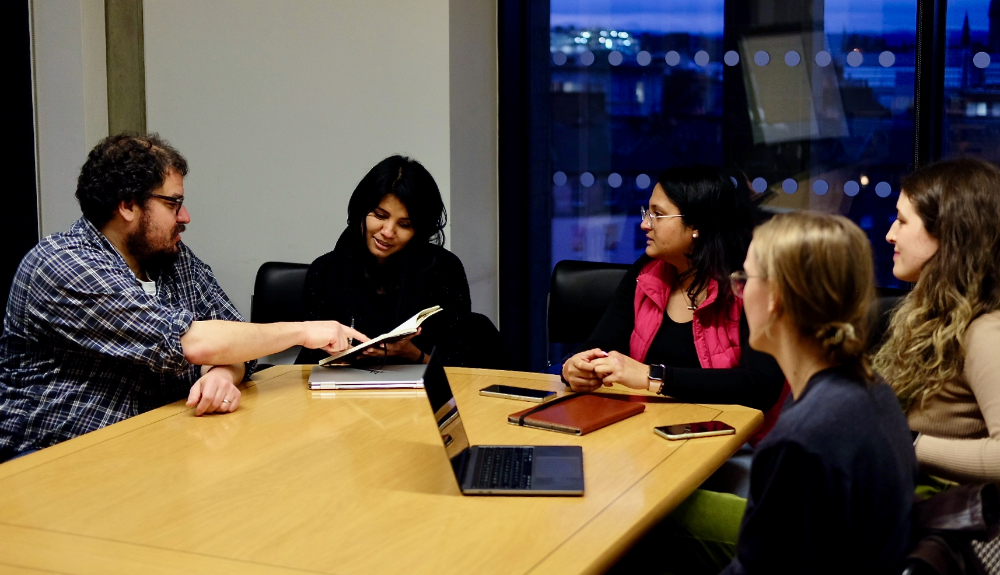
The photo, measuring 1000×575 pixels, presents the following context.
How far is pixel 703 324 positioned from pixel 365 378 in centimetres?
101

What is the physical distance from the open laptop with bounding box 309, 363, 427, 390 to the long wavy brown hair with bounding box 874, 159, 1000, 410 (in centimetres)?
124

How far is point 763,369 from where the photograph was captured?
254 cm

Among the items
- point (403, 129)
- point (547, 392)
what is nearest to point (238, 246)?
point (403, 129)

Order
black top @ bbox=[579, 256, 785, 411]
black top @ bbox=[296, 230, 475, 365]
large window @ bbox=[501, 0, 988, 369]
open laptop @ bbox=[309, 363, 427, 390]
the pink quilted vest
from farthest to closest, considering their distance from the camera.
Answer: large window @ bbox=[501, 0, 988, 369] < black top @ bbox=[296, 230, 475, 365] < the pink quilted vest < open laptop @ bbox=[309, 363, 427, 390] < black top @ bbox=[579, 256, 785, 411]

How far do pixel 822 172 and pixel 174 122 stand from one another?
9.97 ft

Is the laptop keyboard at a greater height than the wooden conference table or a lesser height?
greater

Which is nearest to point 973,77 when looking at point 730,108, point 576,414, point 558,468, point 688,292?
point 730,108

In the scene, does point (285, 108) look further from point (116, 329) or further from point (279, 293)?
point (116, 329)

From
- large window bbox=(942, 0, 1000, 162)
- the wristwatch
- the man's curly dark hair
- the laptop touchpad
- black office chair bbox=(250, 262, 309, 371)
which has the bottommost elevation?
the laptop touchpad

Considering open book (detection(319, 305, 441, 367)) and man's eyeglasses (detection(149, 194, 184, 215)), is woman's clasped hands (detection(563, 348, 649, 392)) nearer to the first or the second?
open book (detection(319, 305, 441, 367))

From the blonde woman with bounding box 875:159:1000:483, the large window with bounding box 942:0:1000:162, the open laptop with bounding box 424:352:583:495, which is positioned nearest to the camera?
the open laptop with bounding box 424:352:583:495

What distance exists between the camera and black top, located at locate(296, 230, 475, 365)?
3182 mm

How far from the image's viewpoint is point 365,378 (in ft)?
8.59

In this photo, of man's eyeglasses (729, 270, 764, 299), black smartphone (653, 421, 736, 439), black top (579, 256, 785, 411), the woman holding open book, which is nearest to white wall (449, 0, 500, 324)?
the woman holding open book
